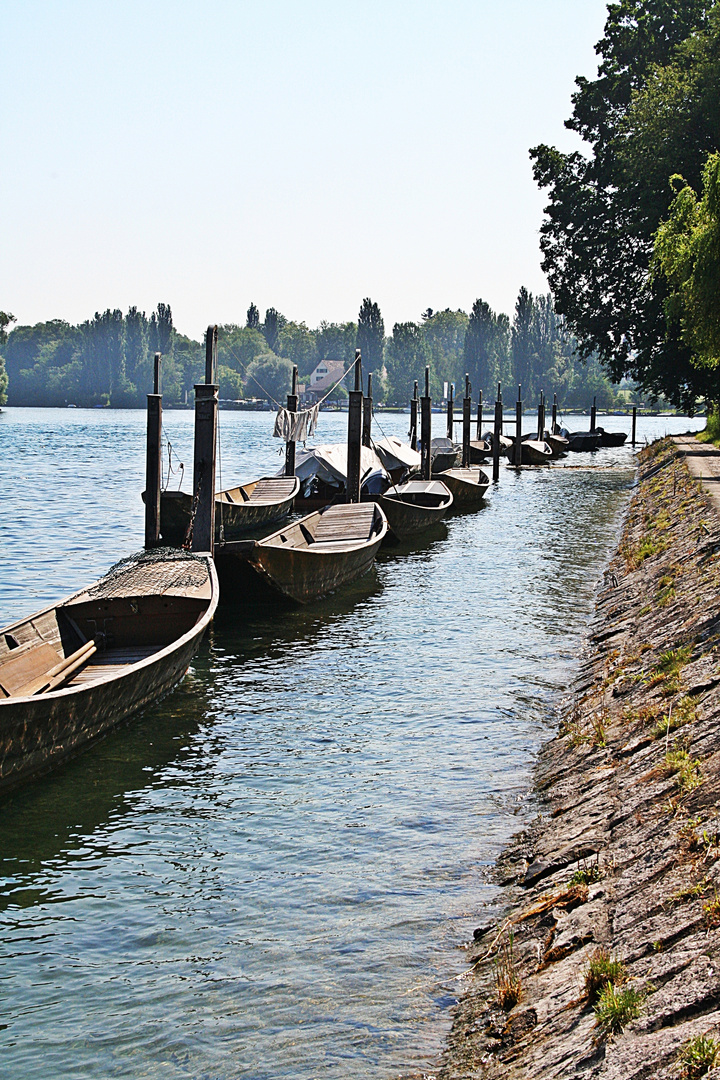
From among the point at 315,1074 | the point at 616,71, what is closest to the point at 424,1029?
the point at 315,1074

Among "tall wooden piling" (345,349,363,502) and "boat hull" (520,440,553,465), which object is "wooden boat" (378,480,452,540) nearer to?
"tall wooden piling" (345,349,363,502)

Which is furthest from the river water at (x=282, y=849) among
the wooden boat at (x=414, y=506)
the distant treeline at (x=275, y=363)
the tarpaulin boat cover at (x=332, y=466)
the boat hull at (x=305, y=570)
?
the distant treeline at (x=275, y=363)

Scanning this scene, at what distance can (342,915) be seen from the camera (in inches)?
301

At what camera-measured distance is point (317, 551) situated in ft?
65.6

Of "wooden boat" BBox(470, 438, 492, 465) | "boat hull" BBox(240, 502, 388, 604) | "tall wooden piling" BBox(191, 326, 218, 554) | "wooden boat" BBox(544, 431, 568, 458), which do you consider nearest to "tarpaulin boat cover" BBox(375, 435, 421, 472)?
"boat hull" BBox(240, 502, 388, 604)

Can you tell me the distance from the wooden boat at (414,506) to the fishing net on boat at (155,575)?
11725mm

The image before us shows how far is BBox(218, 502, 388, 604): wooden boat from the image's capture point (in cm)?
1833

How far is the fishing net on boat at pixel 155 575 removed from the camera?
49.5 ft

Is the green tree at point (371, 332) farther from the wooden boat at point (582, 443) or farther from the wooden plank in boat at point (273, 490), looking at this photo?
the wooden plank in boat at point (273, 490)

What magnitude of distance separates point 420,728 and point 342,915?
4761mm

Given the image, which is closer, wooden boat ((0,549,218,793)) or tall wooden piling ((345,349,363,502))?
wooden boat ((0,549,218,793))

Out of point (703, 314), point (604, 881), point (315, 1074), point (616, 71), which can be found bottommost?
point (315, 1074)

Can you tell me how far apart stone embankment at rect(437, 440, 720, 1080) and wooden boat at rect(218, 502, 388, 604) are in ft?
24.7

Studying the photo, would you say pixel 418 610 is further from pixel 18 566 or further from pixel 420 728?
pixel 18 566
